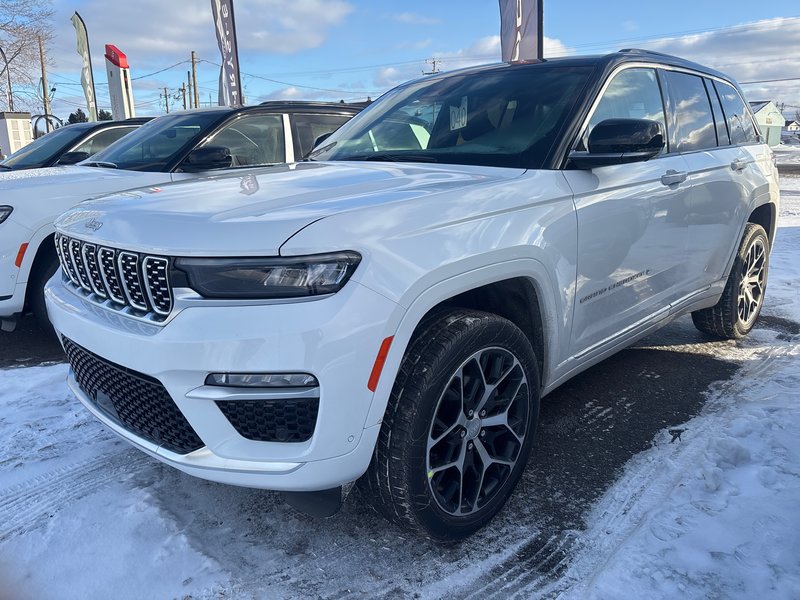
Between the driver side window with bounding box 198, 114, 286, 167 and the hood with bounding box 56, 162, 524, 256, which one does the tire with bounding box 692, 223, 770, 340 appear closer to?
the hood with bounding box 56, 162, 524, 256

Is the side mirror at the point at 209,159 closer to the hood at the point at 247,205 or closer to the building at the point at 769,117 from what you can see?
the hood at the point at 247,205

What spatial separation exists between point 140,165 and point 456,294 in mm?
3939

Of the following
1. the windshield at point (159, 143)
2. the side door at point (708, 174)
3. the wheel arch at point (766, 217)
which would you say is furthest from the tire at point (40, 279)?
the wheel arch at point (766, 217)

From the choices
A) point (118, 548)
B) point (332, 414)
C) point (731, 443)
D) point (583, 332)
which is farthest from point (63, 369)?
point (731, 443)

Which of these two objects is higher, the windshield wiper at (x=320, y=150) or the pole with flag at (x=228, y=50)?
the pole with flag at (x=228, y=50)

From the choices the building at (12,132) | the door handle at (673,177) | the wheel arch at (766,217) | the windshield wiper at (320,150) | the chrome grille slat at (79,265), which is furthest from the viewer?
the building at (12,132)

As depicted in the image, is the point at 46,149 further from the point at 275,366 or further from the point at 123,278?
the point at 275,366

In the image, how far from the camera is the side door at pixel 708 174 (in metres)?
3.60

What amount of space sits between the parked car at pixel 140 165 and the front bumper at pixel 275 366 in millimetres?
2939

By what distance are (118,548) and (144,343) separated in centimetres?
91

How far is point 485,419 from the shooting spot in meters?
2.36

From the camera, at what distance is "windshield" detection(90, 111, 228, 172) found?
511 centimetres

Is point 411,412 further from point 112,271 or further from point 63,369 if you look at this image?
point 63,369

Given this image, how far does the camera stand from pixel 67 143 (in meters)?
6.92
